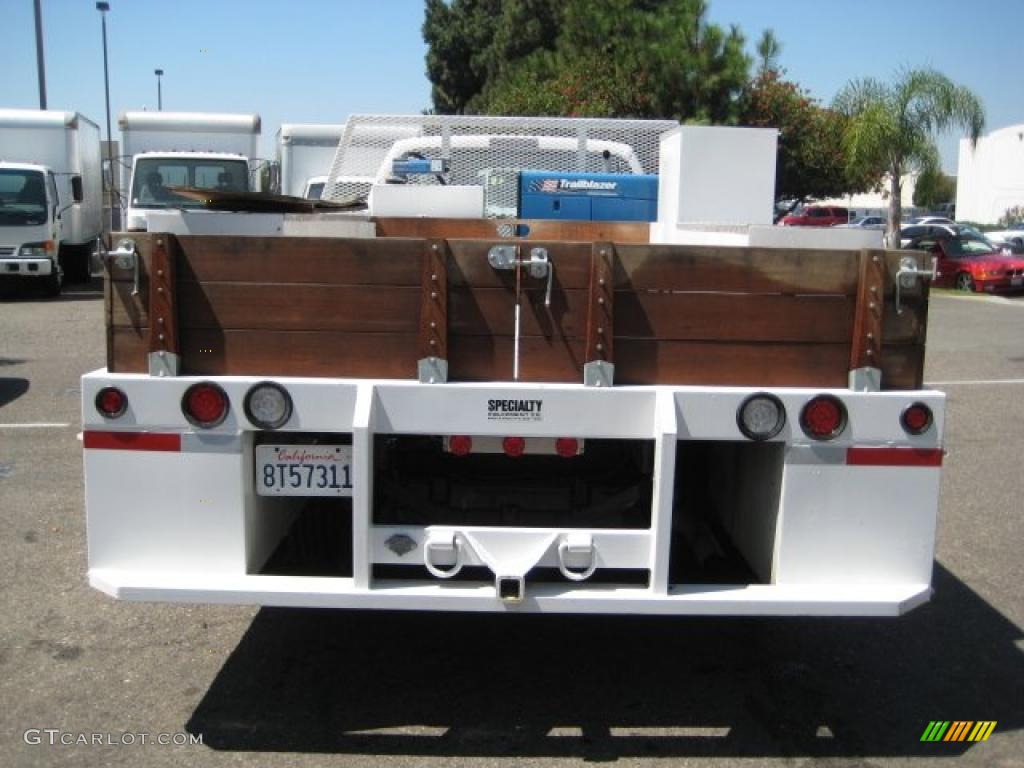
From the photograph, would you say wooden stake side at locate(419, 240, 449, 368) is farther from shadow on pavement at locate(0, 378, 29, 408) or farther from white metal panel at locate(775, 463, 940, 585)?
shadow on pavement at locate(0, 378, 29, 408)

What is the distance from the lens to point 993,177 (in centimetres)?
6369

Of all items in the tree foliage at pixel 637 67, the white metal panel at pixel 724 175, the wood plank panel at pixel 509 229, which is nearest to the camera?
the wood plank panel at pixel 509 229

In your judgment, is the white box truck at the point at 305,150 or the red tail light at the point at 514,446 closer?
the red tail light at the point at 514,446

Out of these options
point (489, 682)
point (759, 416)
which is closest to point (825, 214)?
point (489, 682)

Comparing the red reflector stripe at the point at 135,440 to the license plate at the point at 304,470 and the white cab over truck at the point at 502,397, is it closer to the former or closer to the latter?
the white cab over truck at the point at 502,397

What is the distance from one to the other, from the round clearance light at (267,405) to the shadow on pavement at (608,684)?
114 cm

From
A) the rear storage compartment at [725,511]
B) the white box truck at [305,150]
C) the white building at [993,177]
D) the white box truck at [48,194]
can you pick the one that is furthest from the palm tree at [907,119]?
the white building at [993,177]

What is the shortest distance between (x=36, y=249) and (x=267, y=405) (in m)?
18.4

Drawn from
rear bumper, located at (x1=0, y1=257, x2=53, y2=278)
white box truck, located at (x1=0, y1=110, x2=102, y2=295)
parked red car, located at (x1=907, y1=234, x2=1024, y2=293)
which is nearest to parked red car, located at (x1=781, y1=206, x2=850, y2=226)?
parked red car, located at (x1=907, y1=234, x2=1024, y2=293)

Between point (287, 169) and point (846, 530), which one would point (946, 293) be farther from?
point (846, 530)

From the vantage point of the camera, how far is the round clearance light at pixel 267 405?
3598 millimetres

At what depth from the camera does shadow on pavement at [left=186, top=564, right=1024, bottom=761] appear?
3.88 m

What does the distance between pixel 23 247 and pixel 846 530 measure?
19.3 m

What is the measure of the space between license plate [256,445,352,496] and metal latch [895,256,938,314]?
6.24ft
